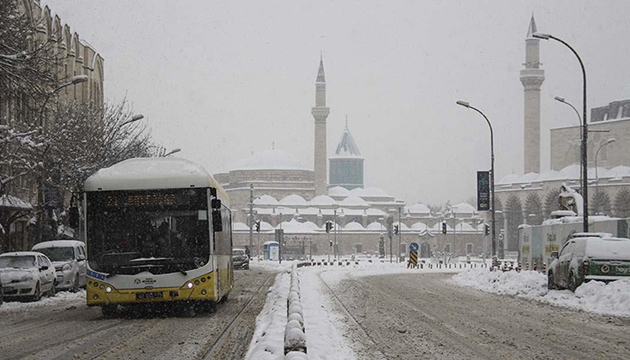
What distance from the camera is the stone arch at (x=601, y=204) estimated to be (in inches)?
4118

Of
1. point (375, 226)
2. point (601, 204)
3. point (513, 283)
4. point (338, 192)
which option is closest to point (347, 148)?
point (338, 192)

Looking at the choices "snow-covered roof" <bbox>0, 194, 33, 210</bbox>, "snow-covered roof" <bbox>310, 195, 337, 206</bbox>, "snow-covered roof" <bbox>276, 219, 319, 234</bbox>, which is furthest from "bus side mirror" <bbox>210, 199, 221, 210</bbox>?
"snow-covered roof" <bbox>310, 195, 337, 206</bbox>

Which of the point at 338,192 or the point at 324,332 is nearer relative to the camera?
the point at 324,332

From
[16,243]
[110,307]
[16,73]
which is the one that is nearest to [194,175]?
[110,307]

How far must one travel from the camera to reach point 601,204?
4168 inches

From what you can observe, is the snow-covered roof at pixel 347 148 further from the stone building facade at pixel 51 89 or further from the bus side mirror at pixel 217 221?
the bus side mirror at pixel 217 221

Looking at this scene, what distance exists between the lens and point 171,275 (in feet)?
57.1

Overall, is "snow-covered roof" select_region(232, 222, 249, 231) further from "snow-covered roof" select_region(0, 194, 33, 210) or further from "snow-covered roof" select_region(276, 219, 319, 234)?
"snow-covered roof" select_region(0, 194, 33, 210)

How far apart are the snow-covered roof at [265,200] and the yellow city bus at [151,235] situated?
386 ft

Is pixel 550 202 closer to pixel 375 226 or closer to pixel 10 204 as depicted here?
pixel 375 226

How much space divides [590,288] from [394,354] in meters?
11.3

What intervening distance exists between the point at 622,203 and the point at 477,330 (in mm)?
95179

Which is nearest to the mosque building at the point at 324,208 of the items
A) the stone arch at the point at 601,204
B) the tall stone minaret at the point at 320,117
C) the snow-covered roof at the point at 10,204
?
the tall stone minaret at the point at 320,117

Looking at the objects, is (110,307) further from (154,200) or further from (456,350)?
(456,350)
